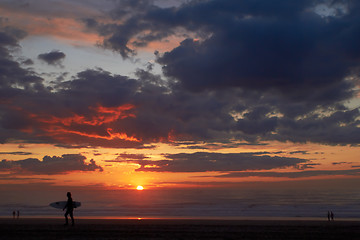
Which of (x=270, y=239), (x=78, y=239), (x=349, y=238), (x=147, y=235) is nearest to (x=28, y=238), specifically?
(x=78, y=239)

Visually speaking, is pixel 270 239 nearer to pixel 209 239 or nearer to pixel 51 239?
pixel 209 239

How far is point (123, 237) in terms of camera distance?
58.0 feet

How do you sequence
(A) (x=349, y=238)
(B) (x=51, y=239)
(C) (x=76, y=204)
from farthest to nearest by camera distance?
(C) (x=76, y=204)
(A) (x=349, y=238)
(B) (x=51, y=239)

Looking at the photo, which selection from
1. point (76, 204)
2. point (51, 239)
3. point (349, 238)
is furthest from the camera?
point (76, 204)

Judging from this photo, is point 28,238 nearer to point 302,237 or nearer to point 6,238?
point 6,238

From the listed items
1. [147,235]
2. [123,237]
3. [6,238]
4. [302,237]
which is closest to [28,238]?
[6,238]

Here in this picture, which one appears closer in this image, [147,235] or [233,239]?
[233,239]

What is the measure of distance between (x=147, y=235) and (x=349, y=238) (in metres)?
10.6

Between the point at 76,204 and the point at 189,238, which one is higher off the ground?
the point at 76,204

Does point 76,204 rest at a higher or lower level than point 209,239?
higher

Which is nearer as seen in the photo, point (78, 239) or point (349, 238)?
point (78, 239)

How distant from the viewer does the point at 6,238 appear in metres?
17.2

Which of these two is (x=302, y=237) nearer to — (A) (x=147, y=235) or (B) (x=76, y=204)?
(A) (x=147, y=235)

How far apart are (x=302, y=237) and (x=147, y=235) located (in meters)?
8.33
